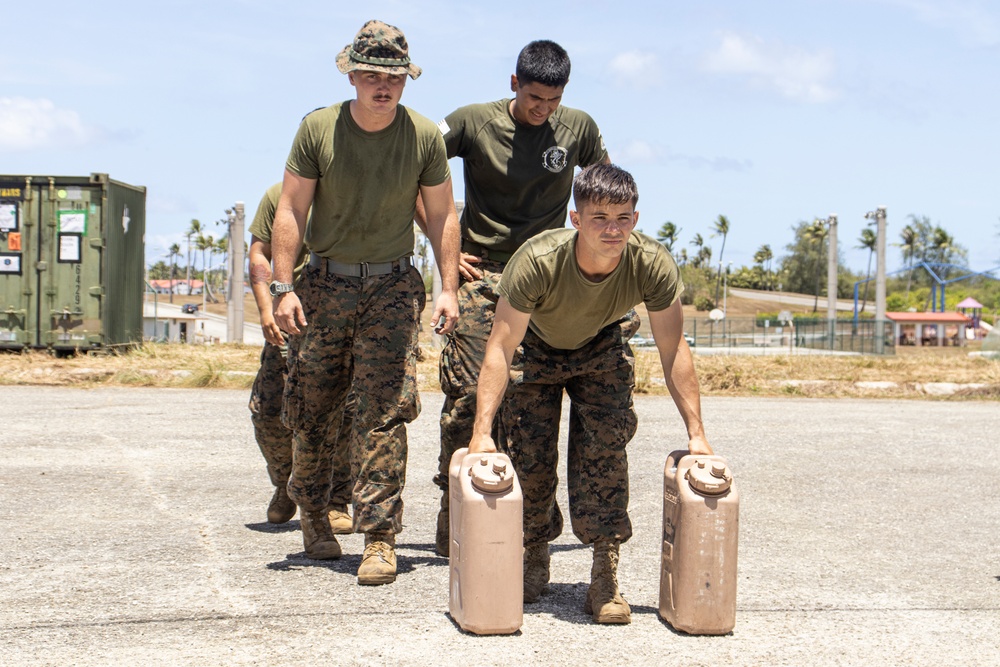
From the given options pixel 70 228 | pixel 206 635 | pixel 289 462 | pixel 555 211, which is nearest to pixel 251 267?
pixel 289 462

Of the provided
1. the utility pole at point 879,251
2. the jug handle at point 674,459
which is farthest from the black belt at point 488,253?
the utility pole at point 879,251

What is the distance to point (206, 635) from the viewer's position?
3896 mm

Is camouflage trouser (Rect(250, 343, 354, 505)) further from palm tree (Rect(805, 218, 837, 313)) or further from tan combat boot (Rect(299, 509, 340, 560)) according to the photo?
palm tree (Rect(805, 218, 837, 313))

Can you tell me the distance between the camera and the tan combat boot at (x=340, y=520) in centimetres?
594

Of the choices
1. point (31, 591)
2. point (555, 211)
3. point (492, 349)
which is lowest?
point (31, 591)

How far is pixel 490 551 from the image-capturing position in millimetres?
4012

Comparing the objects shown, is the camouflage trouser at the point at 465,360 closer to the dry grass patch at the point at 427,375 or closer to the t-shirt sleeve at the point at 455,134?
the t-shirt sleeve at the point at 455,134

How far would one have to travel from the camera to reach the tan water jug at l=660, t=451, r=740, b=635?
407cm

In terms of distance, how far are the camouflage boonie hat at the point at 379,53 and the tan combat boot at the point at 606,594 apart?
81.3 inches

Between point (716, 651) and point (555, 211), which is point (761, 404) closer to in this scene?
point (555, 211)

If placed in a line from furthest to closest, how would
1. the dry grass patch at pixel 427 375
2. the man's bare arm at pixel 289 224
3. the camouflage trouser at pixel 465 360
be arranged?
the dry grass patch at pixel 427 375
the camouflage trouser at pixel 465 360
the man's bare arm at pixel 289 224

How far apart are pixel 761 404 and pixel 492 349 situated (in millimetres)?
9837

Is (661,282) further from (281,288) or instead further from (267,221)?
(267,221)

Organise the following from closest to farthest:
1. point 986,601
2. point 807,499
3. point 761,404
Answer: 1. point 986,601
2. point 807,499
3. point 761,404
